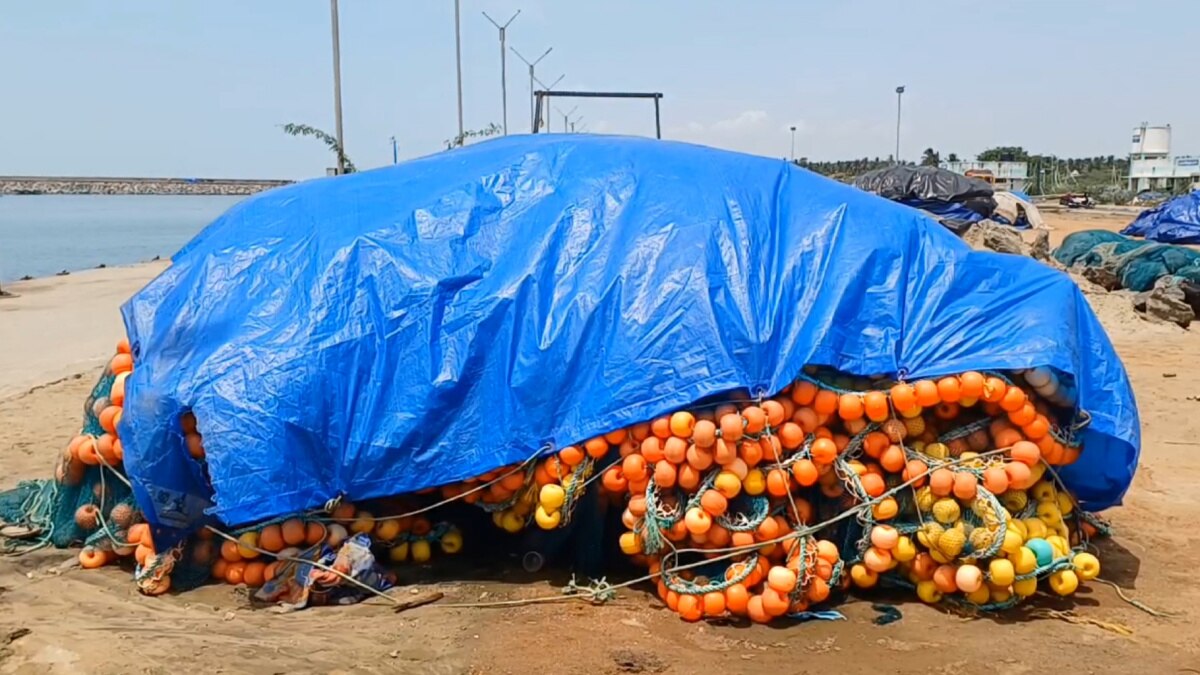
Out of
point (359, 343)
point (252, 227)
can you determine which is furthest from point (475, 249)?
point (252, 227)

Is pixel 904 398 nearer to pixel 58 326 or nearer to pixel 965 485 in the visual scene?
pixel 965 485

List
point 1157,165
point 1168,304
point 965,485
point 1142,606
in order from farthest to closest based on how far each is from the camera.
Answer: point 1157,165 < point 1168,304 < point 1142,606 < point 965,485

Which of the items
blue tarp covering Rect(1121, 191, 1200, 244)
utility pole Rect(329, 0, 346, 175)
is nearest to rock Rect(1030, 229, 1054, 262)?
blue tarp covering Rect(1121, 191, 1200, 244)

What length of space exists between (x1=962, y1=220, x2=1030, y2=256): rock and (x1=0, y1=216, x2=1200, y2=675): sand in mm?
14015

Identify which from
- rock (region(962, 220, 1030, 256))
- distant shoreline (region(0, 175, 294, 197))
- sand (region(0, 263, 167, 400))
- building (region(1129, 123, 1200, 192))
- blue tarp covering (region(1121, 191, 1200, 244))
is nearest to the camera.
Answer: sand (region(0, 263, 167, 400))

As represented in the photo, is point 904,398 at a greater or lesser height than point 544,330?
lesser

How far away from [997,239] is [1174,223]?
11.5 metres

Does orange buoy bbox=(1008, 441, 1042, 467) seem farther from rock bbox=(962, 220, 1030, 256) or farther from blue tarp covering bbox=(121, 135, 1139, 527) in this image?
rock bbox=(962, 220, 1030, 256)

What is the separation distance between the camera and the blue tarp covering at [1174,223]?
26.7m

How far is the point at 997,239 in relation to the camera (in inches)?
747

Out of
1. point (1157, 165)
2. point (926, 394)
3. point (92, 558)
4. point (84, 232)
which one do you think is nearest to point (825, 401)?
point (926, 394)

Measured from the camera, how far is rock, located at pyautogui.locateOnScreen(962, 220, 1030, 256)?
18875 mm

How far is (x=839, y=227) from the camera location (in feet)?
17.2

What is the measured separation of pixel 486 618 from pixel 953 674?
207cm
